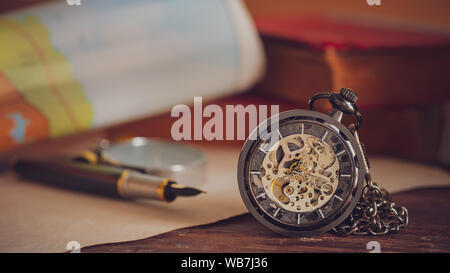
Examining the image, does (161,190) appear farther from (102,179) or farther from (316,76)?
(316,76)

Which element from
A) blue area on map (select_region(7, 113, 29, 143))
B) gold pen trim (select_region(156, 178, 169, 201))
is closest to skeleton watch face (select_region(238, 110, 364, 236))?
gold pen trim (select_region(156, 178, 169, 201))

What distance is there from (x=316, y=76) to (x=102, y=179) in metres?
0.38

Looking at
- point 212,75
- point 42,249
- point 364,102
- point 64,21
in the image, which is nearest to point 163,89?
point 212,75

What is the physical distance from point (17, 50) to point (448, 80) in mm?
707

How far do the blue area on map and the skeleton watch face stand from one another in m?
0.44

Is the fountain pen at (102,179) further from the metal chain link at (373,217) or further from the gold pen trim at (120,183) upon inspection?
the metal chain link at (373,217)

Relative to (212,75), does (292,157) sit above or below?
below

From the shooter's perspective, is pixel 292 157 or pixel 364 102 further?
pixel 364 102

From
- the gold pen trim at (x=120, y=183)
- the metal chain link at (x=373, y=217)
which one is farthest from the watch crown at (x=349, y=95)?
the gold pen trim at (x=120, y=183)

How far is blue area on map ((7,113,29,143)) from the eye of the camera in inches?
36.4

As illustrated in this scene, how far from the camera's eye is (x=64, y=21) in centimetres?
97

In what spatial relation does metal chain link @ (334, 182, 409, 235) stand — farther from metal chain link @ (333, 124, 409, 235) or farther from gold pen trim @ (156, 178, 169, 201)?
gold pen trim @ (156, 178, 169, 201)

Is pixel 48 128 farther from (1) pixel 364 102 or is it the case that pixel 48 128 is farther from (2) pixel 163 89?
(1) pixel 364 102
